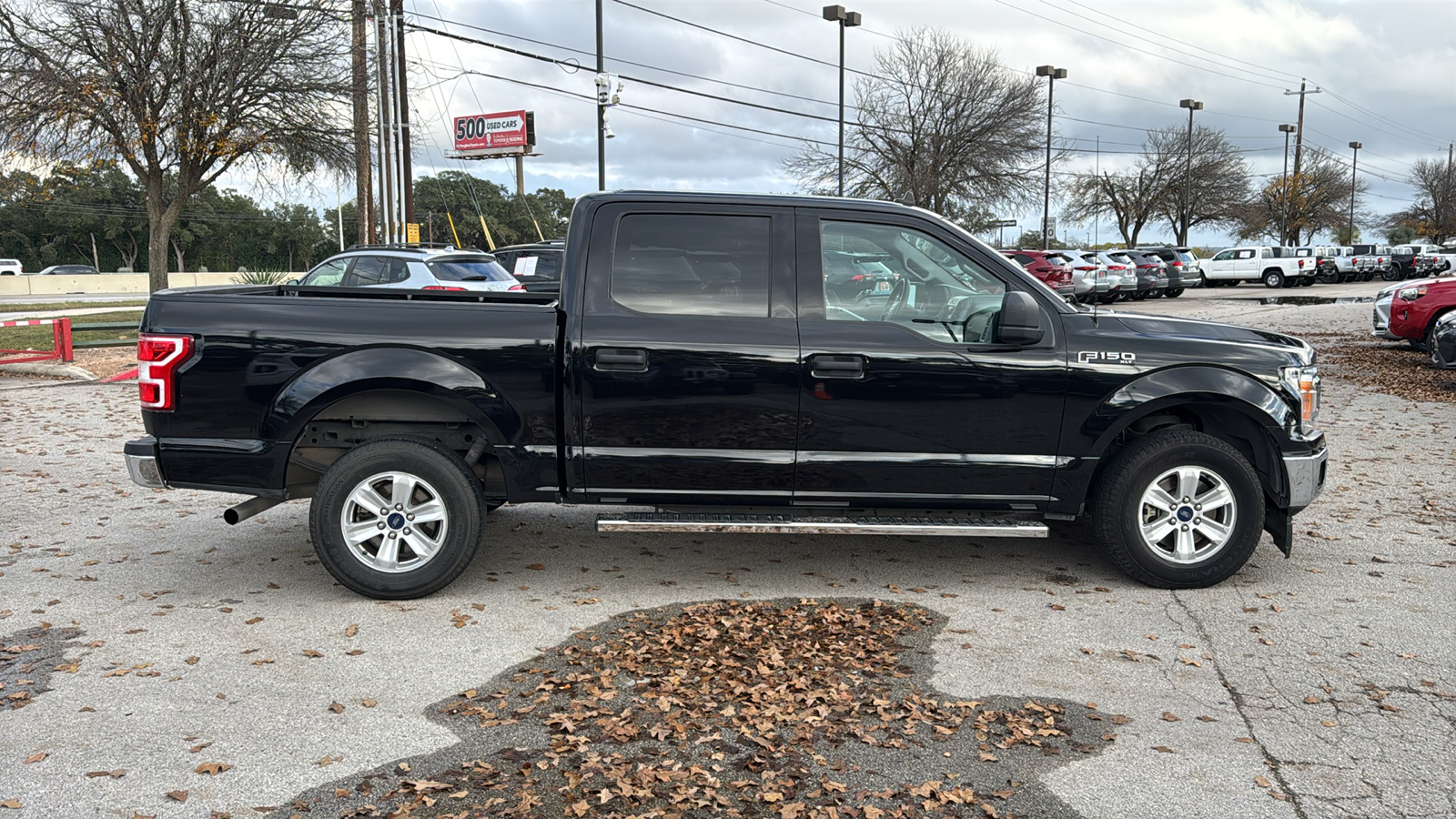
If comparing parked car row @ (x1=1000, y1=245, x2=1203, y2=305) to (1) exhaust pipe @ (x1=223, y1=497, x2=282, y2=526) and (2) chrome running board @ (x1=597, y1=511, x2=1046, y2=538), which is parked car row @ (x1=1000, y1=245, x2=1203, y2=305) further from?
(1) exhaust pipe @ (x1=223, y1=497, x2=282, y2=526)

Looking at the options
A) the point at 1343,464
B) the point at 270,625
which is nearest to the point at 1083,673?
the point at 270,625

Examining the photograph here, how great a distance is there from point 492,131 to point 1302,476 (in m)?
63.1

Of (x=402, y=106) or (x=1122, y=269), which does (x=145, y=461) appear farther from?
(x=1122, y=269)

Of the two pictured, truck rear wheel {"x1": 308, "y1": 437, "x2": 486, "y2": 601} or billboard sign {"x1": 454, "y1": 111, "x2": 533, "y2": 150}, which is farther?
billboard sign {"x1": 454, "y1": 111, "x2": 533, "y2": 150}

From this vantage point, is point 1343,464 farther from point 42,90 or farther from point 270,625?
point 42,90

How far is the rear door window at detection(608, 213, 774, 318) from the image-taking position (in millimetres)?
5352

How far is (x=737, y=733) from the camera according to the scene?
3.90 meters

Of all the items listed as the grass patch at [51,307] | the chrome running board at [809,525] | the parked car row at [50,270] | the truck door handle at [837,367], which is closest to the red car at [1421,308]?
the chrome running board at [809,525]

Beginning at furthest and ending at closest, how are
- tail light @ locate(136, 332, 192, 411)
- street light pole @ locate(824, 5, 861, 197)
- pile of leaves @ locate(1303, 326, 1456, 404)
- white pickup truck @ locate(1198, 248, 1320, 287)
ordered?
white pickup truck @ locate(1198, 248, 1320, 287), street light pole @ locate(824, 5, 861, 197), pile of leaves @ locate(1303, 326, 1456, 404), tail light @ locate(136, 332, 192, 411)

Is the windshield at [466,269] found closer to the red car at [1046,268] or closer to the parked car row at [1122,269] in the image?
the red car at [1046,268]

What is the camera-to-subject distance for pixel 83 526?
268 inches

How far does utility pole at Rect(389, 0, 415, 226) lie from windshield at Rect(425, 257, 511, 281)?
40.2ft

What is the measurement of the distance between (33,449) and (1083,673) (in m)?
9.09

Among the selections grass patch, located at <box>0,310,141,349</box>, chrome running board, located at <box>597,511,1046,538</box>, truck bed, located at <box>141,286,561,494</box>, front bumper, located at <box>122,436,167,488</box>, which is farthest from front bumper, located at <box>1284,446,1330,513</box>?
grass patch, located at <box>0,310,141,349</box>
